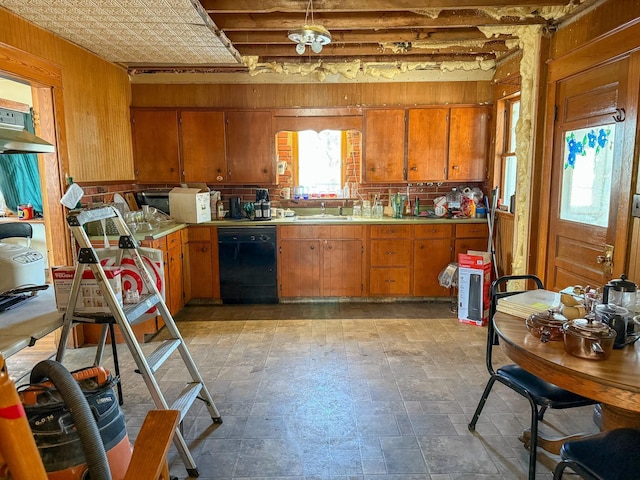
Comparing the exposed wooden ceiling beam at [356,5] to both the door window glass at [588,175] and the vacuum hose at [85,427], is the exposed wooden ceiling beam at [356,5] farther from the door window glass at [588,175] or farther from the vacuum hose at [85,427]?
the vacuum hose at [85,427]

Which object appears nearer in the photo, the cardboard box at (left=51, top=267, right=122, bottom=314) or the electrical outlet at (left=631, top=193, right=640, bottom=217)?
the cardboard box at (left=51, top=267, right=122, bottom=314)

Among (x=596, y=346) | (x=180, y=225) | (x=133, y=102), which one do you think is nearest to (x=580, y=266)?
(x=596, y=346)

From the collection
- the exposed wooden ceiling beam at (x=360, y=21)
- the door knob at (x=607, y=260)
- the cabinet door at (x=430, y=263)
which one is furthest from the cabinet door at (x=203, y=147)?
the door knob at (x=607, y=260)

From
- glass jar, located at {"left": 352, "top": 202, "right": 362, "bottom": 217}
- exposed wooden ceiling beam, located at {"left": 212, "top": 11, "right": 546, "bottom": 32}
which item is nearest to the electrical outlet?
exposed wooden ceiling beam, located at {"left": 212, "top": 11, "right": 546, "bottom": 32}

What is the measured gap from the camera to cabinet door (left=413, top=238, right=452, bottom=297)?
185 inches

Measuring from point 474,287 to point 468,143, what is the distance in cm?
170

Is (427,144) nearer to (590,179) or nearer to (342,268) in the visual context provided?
(342,268)

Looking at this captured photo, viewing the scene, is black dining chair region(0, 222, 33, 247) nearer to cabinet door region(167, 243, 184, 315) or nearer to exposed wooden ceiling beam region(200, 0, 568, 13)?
cabinet door region(167, 243, 184, 315)

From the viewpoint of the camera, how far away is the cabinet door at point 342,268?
4727 mm

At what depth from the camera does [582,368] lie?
146cm

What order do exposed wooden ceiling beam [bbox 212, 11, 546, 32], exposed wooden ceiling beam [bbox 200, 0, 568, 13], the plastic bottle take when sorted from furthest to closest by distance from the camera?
the plastic bottle, exposed wooden ceiling beam [bbox 212, 11, 546, 32], exposed wooden ceiling beam [bbox 200, 0, 568, 13]

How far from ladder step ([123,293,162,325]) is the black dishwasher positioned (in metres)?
2.29

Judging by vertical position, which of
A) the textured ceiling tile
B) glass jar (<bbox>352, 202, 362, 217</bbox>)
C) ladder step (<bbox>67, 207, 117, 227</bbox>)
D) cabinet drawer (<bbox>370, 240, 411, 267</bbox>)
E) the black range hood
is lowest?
cabinet drawer (<bbox>370, 240, 411, 267</bbox>)

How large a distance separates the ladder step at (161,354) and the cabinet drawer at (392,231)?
2773 millimetres
